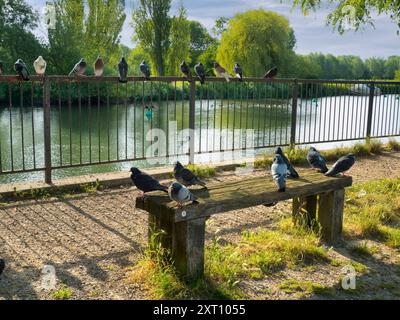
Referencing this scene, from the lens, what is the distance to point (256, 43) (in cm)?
4375

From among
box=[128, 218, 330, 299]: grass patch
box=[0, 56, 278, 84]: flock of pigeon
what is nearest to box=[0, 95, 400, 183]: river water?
box=[0, 56, 278, 84]: flock of pigeon

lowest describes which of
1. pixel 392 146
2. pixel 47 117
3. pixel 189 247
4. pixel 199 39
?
pixel 392 146

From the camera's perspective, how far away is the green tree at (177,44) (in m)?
51.0

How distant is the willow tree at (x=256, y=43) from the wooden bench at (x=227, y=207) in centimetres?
3805

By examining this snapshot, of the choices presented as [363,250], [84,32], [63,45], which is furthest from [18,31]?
[363,250]

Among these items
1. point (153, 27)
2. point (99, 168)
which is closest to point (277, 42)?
point (153, 27)

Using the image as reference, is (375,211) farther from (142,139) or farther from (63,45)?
(63,45)

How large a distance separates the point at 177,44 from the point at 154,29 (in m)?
3.12

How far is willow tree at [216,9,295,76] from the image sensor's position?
4334 centimetres

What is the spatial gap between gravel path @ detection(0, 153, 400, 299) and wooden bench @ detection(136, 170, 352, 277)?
1.61ft

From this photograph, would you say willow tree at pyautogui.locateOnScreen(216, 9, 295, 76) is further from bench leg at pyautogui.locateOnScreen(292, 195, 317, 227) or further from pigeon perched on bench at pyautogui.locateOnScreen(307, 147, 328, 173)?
bench leg at pyautogui.locateOnScreen(292, 195, 317, 227)

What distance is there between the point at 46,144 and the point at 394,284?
4865mm
